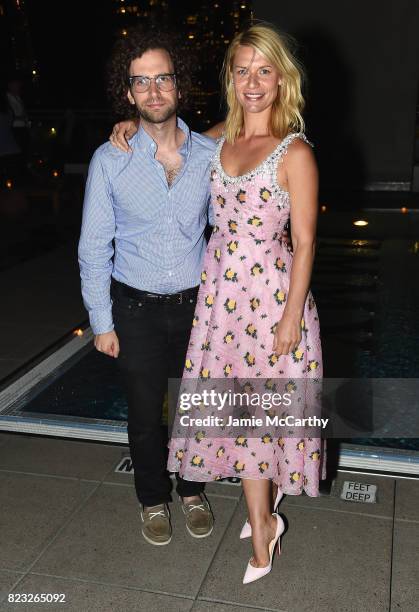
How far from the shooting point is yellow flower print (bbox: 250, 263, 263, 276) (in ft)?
7.18

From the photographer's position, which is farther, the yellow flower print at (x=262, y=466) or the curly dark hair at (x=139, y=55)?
the yellow flower print at (x=262, y=466)

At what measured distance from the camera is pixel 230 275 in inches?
87.2

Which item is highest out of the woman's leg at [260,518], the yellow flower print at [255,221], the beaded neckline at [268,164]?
the beaded neckline at [268,164]

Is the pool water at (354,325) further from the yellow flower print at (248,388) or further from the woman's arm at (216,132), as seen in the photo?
the woman's arm at (216,132)

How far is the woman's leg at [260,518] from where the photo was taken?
7.59 feet

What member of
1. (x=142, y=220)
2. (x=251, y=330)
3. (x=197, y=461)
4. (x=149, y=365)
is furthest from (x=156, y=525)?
(x=142, y=220)

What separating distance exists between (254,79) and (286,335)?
0.82 meters

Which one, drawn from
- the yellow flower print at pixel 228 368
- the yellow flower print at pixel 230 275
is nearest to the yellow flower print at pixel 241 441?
the yellow flower print at pixel 228 368

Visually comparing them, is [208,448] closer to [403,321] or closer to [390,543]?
[390,543]

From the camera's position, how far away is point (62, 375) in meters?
4.08

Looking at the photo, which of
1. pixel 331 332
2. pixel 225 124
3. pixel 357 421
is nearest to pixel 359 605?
pixel 357 421

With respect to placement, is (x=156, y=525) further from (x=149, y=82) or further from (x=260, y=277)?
(x=149, y=82)

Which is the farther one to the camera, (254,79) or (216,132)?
(216,132)

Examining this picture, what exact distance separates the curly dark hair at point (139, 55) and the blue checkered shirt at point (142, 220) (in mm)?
168
